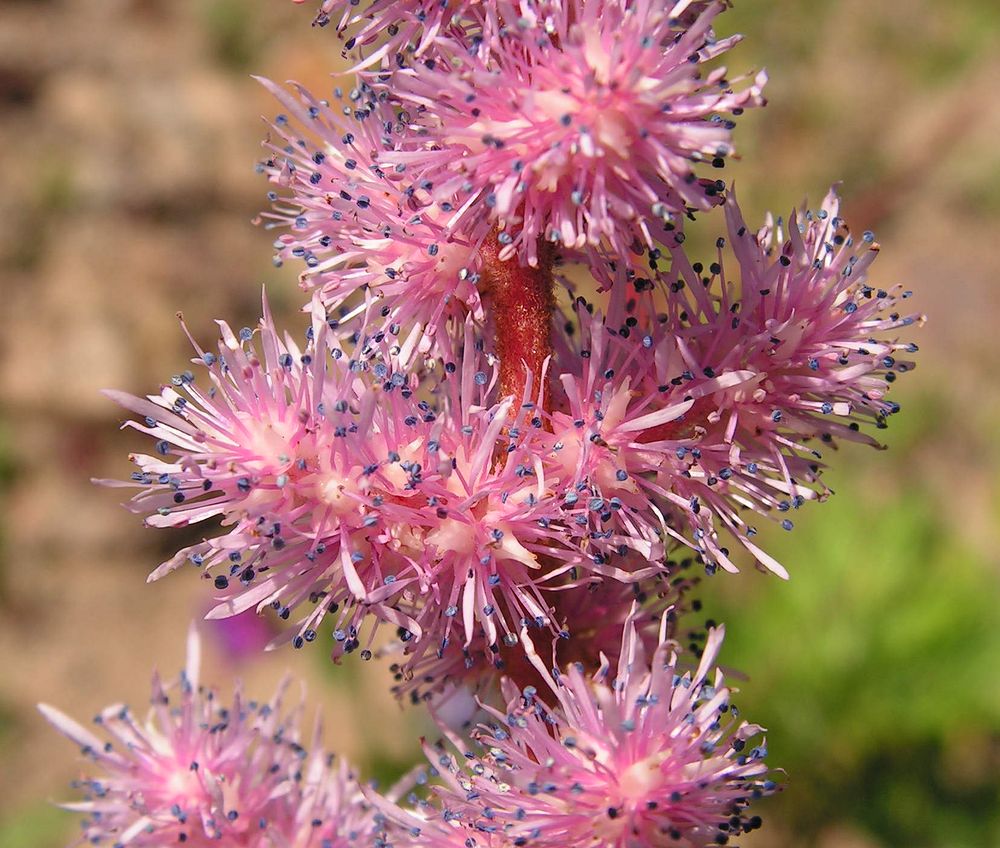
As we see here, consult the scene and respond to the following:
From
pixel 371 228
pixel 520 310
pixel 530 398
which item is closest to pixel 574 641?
pixel 530 398

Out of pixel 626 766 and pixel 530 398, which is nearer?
pixel 626 766

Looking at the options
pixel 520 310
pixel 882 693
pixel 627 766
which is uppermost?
pixel 520 310

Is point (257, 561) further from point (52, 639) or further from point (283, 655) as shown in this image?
point (52, 639)

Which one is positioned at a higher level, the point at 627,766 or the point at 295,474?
the point at 295,474

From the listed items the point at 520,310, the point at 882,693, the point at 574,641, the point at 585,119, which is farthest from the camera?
the point at 882,693

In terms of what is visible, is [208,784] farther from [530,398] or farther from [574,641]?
[530,398]

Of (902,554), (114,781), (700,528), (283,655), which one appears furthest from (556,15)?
(283,655)

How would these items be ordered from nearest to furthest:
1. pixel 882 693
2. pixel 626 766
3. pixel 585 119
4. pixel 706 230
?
pixel 585 119 → pixel 626 766 → pixel 882 693 → pixel 706 230
